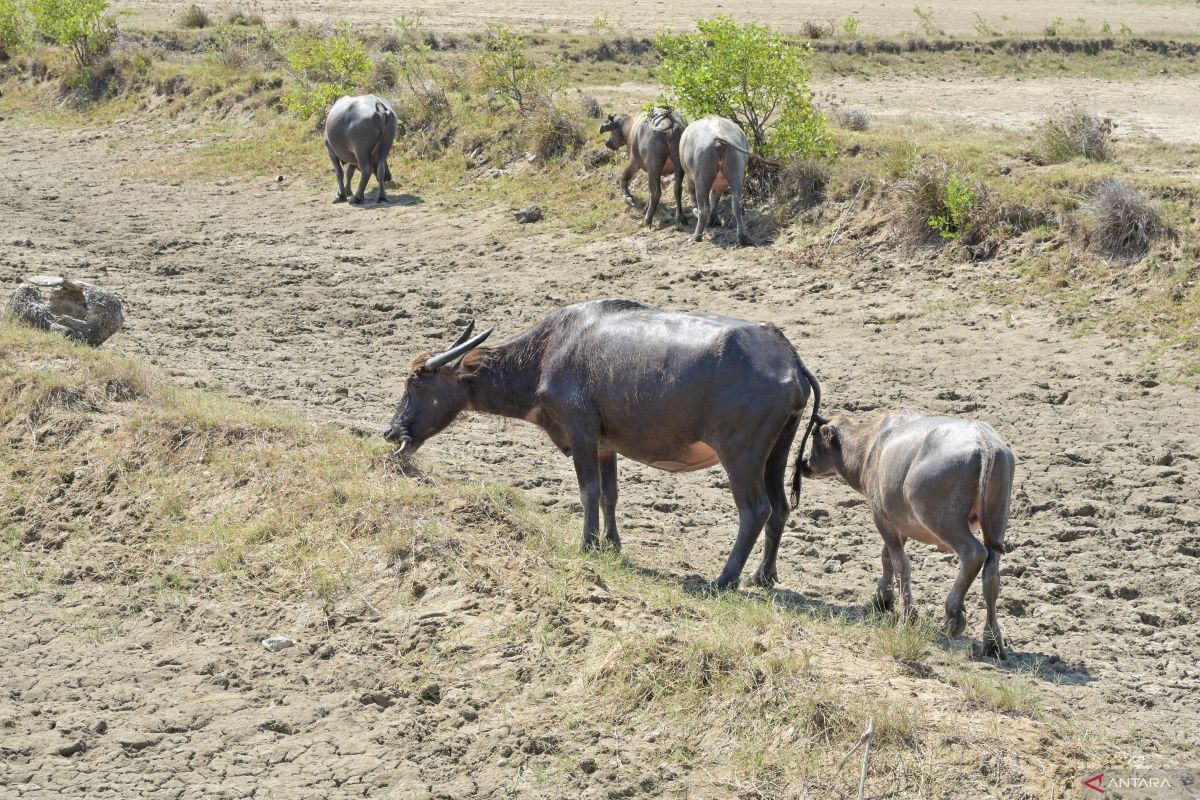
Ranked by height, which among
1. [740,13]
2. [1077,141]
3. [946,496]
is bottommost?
[946,496]

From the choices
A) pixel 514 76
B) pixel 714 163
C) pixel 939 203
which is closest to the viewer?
pixel 939 203

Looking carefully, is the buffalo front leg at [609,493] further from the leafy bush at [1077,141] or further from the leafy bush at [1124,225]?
the leafy bush at [1077,141]

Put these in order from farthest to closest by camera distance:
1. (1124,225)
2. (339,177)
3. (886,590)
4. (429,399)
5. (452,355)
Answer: (339,177), (1124,225), (429,399), (452,355), (886,590)

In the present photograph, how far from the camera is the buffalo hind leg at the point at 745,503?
784 cm

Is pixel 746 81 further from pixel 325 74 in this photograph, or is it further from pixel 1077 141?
pixel 325 74

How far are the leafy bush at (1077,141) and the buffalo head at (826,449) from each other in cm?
819

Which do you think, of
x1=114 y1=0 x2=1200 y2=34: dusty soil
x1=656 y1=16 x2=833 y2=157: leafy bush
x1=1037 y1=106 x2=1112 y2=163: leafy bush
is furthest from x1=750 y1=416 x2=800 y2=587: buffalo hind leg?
x1=114 y1=0 x2=1200 y2=34: dusty soil

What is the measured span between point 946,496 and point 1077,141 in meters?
9.66

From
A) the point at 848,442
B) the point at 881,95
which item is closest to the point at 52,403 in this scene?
the point at 848,442

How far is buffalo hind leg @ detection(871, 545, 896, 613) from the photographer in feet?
25.7

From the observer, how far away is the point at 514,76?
20766 millimetres

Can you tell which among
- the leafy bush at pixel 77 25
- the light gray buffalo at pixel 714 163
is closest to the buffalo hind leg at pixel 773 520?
the light gray buffalo at pixel 714 163

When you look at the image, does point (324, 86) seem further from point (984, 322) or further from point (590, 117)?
point (984, 322)

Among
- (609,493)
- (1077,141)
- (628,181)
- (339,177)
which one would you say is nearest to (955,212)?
(1077,141)
